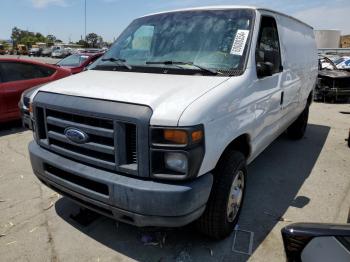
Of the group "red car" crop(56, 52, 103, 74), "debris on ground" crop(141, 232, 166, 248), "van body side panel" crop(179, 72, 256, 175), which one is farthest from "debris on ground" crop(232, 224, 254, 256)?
"red car" crop(56, 52, 103, 74)

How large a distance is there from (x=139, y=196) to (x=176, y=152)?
0.43 meters

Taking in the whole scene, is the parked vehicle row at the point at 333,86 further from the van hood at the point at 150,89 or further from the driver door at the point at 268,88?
the van hood at the point at 150,89

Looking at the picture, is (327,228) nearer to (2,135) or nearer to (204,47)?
(204,47)

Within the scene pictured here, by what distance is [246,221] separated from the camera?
3.68 m

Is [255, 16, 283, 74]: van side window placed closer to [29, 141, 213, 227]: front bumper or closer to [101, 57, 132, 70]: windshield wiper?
[101, 57, 132, 70]: windshield wiper

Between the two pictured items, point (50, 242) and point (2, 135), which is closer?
point (50, 242)

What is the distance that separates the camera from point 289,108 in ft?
16.3

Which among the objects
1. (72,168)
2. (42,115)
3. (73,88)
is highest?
(73,88)

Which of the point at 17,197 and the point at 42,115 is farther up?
the point at 42,115

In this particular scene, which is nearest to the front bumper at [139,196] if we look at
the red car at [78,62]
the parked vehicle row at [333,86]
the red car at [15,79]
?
the red car at [15,79]

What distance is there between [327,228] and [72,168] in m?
2.04

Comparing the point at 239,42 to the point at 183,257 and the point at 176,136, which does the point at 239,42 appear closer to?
the point at 176,136

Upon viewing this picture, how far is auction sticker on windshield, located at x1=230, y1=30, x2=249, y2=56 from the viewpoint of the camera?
132 inches

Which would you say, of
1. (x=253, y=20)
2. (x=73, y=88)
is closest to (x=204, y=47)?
(x=253, y=20)
